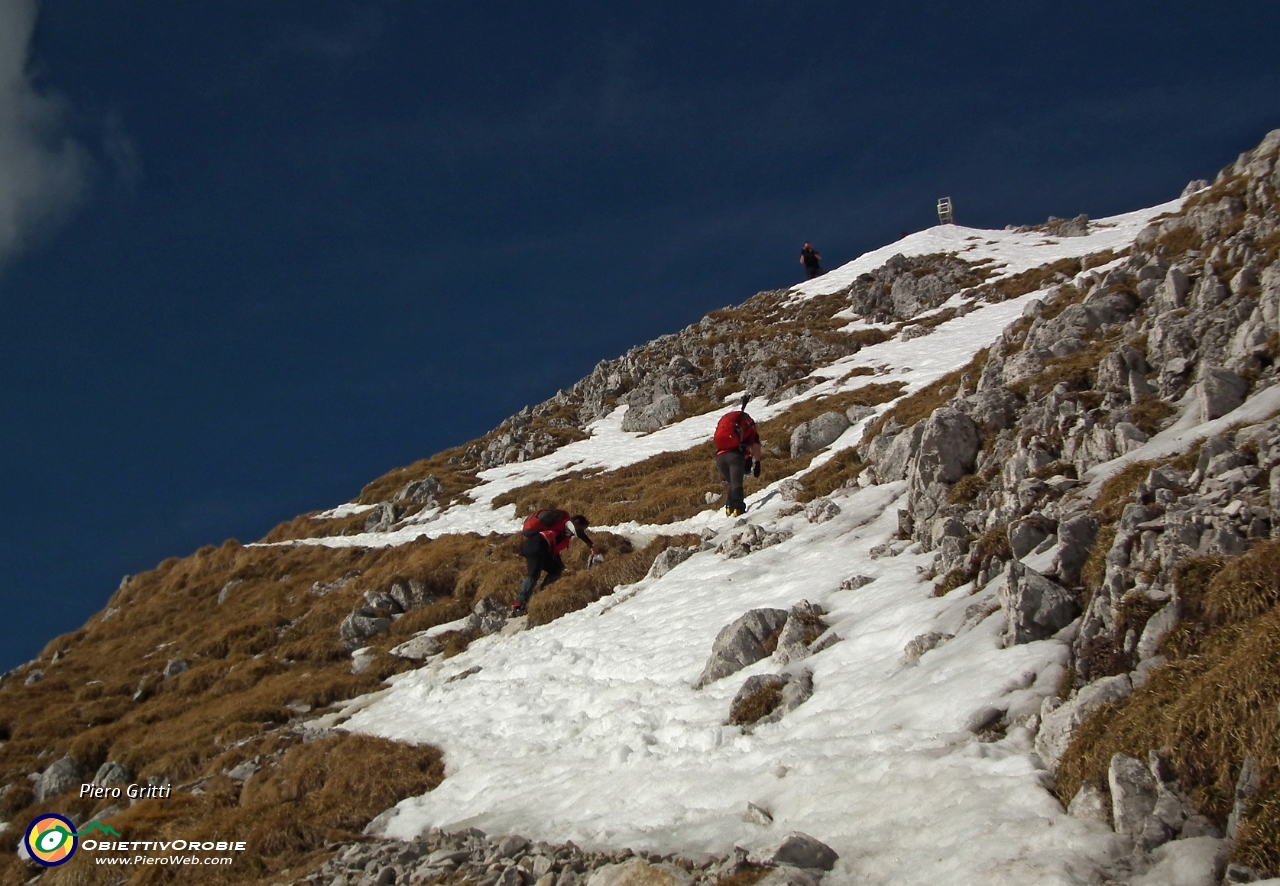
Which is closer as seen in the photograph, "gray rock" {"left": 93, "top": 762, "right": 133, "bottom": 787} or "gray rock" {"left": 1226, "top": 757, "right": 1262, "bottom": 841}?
"gray rock" {"left": 1226, "top": 757, "right": 1262, "bottom": 841}

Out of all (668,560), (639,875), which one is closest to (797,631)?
(639,875)

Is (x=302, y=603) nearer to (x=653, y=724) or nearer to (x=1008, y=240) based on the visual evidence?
(x=653, y=724)

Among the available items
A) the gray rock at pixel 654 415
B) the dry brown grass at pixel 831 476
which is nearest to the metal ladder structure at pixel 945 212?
the gray rock at pixel 654 415

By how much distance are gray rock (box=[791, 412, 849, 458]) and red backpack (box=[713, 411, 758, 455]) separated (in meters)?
→ 6.32

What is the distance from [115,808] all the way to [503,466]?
28.6m

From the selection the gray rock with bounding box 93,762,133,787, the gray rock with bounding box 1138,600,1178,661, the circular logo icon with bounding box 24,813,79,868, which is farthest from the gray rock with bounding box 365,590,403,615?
the gray rock with bounding box 1138,600,1178,661

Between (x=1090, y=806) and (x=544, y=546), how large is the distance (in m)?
15.0

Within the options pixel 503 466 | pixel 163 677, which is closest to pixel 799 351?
pixel 503 466

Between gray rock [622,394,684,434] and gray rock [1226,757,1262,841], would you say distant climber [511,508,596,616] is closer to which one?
gray rock [1226,757,1262,841]

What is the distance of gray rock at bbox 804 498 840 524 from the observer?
57.3 ft

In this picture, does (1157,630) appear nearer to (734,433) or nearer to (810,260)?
(734,433)

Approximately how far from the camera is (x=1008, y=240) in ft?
226

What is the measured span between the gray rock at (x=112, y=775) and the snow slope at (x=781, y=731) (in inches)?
194

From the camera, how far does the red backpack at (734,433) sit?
68.1ft
